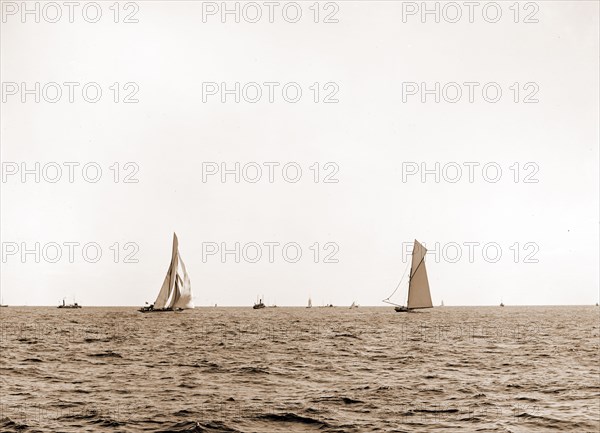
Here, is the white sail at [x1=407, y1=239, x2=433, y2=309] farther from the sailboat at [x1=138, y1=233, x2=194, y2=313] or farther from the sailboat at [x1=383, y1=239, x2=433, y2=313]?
the sailboat at [x1=138, y1=233, x2=194, y2=313]

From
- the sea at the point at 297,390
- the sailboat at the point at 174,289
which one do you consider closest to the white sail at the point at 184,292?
the sailboat at the point at 174,289

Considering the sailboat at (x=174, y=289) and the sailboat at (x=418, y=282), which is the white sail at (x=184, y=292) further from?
the sailboat at (x=418, y=282)

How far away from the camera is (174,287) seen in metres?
104

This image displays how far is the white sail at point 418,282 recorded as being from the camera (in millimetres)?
103375

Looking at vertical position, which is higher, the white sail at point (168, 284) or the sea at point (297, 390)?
the white sail at point (168, 284)

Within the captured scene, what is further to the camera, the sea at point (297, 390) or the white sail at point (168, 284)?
the white sail at point (168, 284)

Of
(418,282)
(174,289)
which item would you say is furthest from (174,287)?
(418,282)

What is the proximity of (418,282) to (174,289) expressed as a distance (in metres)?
46.3

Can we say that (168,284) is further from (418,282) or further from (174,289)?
(418,282)

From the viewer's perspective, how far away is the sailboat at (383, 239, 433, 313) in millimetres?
103375

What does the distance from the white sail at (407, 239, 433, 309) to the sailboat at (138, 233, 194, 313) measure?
141 ft

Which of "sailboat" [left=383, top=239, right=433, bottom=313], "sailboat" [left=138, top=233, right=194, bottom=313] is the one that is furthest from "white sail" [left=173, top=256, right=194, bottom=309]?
"sailboat" [left=383, top=239, right=433, bottom=313]

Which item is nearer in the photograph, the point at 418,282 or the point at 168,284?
the point at 168,284

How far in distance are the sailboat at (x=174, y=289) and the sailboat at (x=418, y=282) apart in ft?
141
